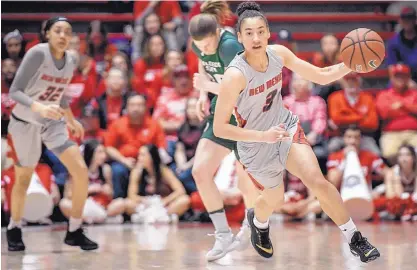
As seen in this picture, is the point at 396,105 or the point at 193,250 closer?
the point at 193,250

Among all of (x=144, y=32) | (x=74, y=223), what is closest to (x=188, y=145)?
(x=144, y=32)

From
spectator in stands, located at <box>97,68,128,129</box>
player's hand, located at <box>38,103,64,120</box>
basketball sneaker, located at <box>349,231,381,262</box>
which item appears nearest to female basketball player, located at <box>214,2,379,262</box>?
basketball sneaker, located at <box>349,231,381,262</box>

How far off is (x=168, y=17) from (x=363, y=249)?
587cm

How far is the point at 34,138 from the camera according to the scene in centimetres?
614

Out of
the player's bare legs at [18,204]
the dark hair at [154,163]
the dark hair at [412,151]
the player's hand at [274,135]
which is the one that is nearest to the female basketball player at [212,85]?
the player's hand at [274,135]

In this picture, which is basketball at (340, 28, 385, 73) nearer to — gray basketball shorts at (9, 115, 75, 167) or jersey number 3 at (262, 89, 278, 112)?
jersey number 3 at (262, 89, 278, 112)

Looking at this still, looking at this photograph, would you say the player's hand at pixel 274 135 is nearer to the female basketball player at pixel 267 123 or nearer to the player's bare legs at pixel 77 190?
the female basketball player at pixel 267 123

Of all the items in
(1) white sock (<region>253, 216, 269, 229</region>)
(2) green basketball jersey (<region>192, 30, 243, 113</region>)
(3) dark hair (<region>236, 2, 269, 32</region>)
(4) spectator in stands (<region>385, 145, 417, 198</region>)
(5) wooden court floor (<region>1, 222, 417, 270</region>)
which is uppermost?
(3) dark hair (<region>236, 2, 269, 32</region>)

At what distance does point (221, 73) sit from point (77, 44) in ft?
13.0

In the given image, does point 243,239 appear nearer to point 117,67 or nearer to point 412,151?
point 412,151

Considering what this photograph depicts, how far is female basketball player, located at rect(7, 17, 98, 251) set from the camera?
237 inches

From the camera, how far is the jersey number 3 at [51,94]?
242 inches

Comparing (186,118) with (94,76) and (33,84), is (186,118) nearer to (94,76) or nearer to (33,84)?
(94,76)

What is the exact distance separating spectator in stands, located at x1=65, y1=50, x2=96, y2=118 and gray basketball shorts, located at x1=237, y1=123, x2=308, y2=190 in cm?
421
